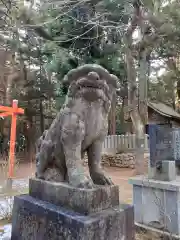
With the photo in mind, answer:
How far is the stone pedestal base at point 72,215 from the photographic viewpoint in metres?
1.50

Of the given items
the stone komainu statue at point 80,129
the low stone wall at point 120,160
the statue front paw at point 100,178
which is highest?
the stone komainu statue at point 80,129

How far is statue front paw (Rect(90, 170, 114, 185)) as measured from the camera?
1.81m

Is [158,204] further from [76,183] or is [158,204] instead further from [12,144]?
[12,144]

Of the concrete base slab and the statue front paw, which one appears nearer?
the concrete base slab

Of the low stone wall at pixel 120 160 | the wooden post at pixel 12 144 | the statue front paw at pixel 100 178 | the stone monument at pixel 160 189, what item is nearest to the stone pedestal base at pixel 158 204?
the stone monument at pixel 160 189

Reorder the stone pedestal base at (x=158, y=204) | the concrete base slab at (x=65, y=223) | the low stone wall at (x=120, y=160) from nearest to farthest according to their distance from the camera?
the concrete base slab at (x=65, y=223) → the stone pedestal base at (x=158, y=204) → the low stone wall at (x=120, y=160)

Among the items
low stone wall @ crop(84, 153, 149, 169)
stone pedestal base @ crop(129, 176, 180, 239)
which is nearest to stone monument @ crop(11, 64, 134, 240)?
stone pedestal base @ crop(129, 176, 180, 239)

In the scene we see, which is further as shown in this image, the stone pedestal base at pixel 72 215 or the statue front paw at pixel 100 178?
the statue front paw at pixel 100 178

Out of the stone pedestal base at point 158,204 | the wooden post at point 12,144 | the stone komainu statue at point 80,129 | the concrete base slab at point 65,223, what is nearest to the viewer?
the concrete base slab at point 65,223

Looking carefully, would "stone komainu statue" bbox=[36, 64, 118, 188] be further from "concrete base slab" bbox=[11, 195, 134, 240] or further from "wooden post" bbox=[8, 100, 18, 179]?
"wooden post" bbox=[8, 100, 18, 179]

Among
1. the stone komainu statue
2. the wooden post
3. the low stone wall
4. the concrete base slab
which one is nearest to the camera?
the concrete base slab

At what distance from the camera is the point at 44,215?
68.2 inches

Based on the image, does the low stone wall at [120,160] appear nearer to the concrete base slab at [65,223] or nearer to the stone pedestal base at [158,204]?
the stone pedestal base at [158,204]

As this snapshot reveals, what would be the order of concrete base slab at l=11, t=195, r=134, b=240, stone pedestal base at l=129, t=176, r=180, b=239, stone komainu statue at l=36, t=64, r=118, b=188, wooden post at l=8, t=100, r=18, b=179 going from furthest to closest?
wooden post at l=8, t=100, r=18, b=179 < stone pedestal base at l=129, t=176, r=180, b=239 < stone komainu statue at l=36, t=64, r=118, b=188 < concrete base slab at l=11, t=195, r=134, b=240
